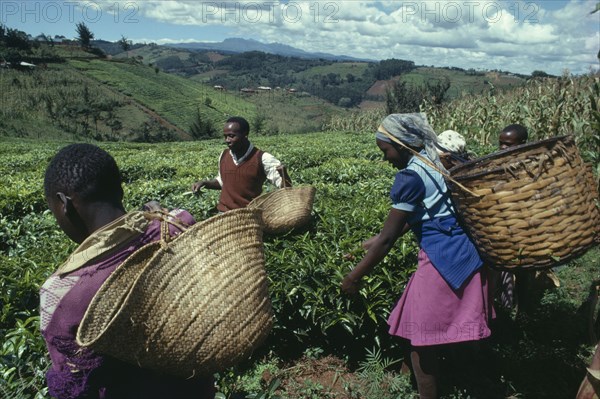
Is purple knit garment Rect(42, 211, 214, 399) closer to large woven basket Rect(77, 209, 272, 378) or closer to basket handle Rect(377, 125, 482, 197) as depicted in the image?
A: large woven basket Rect(77, 209, 272, 378)

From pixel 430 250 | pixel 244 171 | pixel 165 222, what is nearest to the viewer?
pixel 165 222

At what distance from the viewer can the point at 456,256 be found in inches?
97.1

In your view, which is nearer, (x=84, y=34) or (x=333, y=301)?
(x=333, y=301)

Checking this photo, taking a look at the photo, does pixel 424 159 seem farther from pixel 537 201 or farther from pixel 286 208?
pixel 286 208

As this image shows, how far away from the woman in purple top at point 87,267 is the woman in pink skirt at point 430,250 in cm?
129

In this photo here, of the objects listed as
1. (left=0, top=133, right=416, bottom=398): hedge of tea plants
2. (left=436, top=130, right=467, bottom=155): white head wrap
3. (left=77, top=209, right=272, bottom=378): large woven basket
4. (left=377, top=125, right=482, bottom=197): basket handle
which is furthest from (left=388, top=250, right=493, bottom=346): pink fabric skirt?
(left=436, top=130, right=467, bottom=155): white head wrap

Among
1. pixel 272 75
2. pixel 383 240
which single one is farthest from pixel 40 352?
pixel 272 75

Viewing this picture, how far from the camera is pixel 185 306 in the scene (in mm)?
1464

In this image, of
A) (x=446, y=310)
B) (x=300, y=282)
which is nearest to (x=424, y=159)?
(x=446, y=310)

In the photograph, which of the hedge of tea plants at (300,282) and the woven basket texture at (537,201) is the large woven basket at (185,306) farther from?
the woven basket texture at (537,201)

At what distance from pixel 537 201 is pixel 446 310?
843 millimetres

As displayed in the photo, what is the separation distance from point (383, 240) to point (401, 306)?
56cm

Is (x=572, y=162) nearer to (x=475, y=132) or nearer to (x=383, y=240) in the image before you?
(x=383, y=240)

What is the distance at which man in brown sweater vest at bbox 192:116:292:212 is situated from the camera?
4.07m
